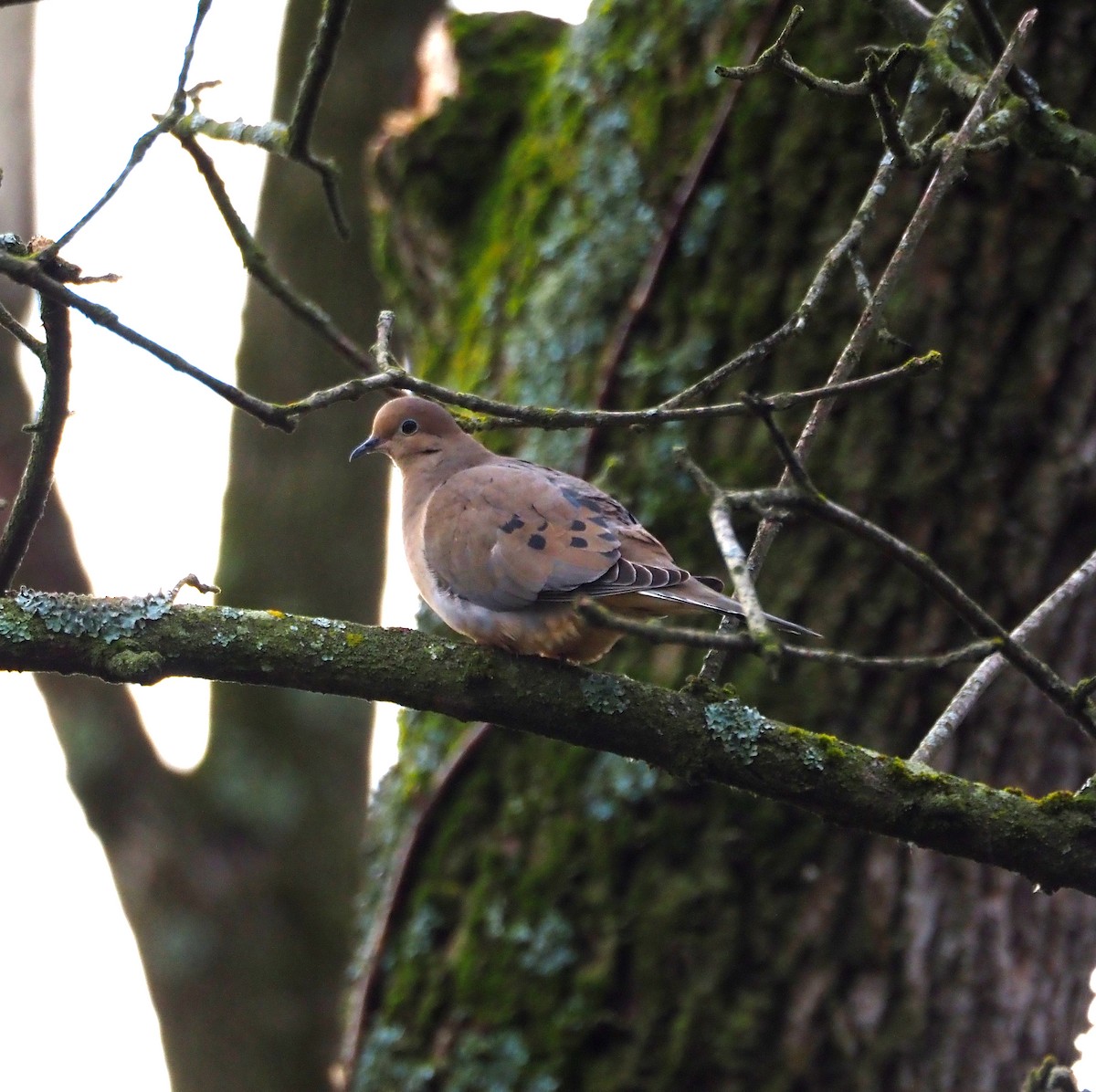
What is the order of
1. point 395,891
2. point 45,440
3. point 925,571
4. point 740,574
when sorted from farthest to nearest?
point 395,891
point 45,440
point 925,571
point 740,574

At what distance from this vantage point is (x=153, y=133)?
2.04 metres

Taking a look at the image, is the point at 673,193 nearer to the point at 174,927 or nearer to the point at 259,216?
the point at 259,216

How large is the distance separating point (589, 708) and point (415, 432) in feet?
6.75

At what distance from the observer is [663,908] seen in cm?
329

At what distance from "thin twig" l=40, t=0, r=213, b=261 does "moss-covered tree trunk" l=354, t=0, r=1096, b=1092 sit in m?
1.25

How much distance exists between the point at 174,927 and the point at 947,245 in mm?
3858

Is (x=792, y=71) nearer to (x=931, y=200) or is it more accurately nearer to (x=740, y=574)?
(x=931, y=200)

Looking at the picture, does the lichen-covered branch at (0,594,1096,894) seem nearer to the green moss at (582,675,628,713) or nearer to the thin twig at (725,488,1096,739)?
the green moss at (582,675,628,713)

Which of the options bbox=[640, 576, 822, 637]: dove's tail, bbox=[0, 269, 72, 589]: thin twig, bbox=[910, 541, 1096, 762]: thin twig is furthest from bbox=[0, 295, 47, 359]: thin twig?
bbox=[910, 541, 1096, 762]: thin twig

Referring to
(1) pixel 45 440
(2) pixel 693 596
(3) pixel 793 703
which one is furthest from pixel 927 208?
(3) pixel 793 703

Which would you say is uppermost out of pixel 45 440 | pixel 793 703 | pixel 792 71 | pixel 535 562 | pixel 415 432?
pixel 415 432

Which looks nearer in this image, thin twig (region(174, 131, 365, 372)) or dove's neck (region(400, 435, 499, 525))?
thin twig (region(174, 131, 365, 372))

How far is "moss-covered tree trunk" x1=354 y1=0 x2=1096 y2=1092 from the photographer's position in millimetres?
3240

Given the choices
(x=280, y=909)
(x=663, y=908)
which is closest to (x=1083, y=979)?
(x=663, y=908)
